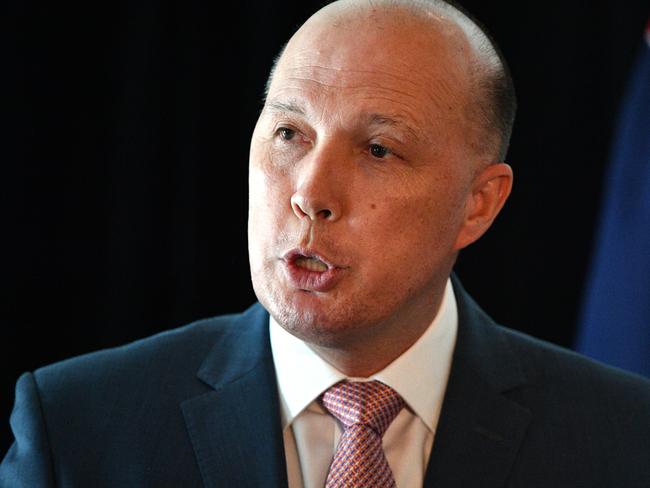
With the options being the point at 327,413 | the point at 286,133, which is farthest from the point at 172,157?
the point at 327,413

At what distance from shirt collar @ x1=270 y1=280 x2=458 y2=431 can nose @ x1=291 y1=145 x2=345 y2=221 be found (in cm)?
32

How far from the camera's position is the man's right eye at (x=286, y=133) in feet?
7.05

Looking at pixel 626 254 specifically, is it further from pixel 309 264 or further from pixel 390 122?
pixel 309 264

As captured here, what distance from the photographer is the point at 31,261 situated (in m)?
3.37

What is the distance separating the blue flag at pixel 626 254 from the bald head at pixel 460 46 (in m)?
1.17

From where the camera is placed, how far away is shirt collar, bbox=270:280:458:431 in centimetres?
221

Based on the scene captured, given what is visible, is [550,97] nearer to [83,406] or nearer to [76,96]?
[76,96]

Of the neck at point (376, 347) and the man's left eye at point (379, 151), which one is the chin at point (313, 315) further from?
the man's left eye at point (379, 151)

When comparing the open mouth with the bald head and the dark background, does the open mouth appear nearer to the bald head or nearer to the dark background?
the bald head

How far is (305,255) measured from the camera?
2.02 metres

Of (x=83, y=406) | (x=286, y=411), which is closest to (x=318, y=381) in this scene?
(x=286, y=411)

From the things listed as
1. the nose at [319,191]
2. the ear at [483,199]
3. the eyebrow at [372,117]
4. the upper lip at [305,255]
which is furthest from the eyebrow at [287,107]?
the ear at [483,199]

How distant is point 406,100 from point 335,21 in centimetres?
21

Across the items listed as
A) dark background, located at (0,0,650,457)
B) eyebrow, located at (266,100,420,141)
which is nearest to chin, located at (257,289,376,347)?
eyebrow, located at (266,100,420,141)
